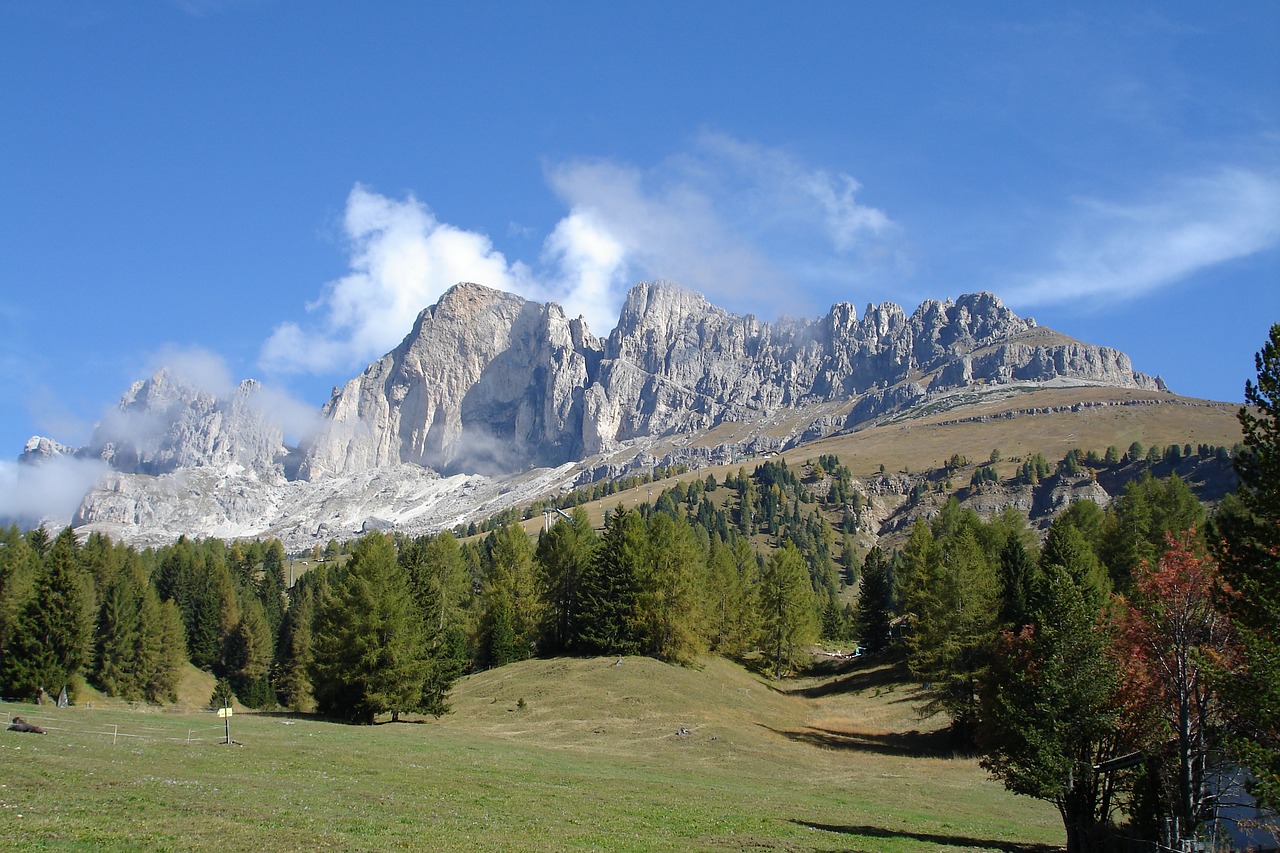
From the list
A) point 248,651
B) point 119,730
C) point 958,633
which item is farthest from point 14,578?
point 958,633

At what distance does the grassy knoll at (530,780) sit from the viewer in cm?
1947

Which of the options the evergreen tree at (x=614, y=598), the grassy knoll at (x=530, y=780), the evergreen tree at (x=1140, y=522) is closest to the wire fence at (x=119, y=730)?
the grassy knoll at (x=530, y=780)

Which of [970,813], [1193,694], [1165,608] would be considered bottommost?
[970,813]

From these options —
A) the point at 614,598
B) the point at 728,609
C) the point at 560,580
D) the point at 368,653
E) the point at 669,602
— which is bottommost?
the point at 368,653

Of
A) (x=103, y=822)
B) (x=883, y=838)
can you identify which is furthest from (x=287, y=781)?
(x=883, y=838)

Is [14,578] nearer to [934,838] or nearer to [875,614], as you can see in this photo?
[934,838]

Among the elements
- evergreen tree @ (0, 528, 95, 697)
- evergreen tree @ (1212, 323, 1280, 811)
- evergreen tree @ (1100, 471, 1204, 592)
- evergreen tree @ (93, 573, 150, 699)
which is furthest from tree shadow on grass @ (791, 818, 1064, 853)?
evergreen tree @ (93, 573, 150, 699)

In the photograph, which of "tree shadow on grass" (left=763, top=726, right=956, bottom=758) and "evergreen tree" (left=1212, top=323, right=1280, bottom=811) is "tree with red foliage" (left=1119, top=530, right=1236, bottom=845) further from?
"tree shadow on grass" (left=763, top=726, right=956, bottom=758)

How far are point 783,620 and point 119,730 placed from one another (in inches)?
2475

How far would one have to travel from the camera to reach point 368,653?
52.5 metres

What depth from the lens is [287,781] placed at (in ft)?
87.0

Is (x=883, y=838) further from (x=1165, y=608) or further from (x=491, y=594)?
(x=491, y=594)

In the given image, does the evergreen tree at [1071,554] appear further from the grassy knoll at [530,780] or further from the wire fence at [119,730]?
the wire fence at [119,730]

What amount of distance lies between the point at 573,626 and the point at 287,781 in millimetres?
50153
